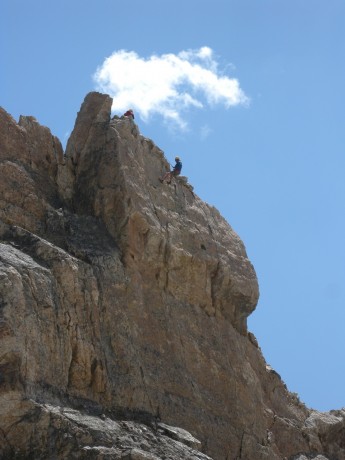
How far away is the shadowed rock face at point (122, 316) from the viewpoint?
28.7 m

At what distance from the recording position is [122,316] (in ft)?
113

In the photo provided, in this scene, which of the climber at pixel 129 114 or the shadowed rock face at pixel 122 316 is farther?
the climber at pixel 129 114

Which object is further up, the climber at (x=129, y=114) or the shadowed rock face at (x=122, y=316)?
the climber at (x=129, y=114)

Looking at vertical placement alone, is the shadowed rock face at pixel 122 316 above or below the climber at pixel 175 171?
below

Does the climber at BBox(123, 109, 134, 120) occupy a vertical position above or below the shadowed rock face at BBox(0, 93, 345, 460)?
above

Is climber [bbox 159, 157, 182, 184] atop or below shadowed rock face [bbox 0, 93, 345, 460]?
atop

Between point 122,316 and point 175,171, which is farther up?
point 175,171

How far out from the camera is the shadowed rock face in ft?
94.0

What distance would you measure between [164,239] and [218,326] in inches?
173

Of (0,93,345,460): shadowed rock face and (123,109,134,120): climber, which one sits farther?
(123,109,134,120): climber

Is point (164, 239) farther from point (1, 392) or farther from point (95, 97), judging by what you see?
point (1, 392)

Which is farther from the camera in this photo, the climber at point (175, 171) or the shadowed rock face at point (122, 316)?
the climber at point (175, 171)

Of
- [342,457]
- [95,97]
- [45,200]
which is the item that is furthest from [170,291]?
[342,457]

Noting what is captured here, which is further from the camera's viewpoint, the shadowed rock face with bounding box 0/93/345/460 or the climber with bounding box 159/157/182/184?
the climber with bounding box 159/157/182/184
